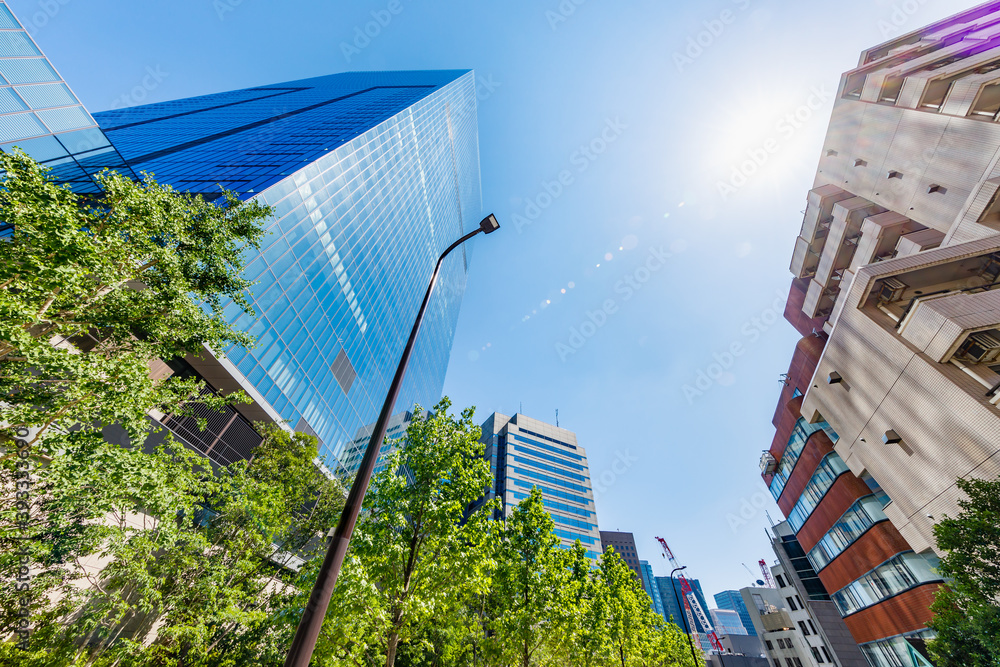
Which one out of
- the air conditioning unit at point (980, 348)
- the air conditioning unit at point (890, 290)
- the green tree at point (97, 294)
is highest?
the air conditioning unit at point (890, 290)

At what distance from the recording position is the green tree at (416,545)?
8109 millimetres

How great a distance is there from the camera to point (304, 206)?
30547mm

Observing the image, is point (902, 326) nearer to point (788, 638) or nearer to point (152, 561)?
point (152, 561)

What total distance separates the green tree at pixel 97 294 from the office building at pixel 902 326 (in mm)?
32333

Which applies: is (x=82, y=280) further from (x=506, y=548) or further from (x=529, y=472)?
(x=529, y=472)

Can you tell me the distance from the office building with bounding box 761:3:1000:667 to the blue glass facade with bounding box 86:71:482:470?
33.4m

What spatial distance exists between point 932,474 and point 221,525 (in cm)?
3545

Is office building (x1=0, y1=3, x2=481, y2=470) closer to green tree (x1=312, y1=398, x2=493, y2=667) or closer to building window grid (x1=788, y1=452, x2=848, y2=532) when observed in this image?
green tree (x1=312, y1=398, x2=493, y2=667)

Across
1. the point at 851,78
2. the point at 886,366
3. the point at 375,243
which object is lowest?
the point at 886,366

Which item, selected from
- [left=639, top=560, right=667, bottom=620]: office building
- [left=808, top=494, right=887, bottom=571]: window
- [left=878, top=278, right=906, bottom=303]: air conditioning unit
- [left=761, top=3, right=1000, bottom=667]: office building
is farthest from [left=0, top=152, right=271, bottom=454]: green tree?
[left=639, top=560, right=667, bottom=620]: office building

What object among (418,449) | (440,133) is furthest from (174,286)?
(440,133)

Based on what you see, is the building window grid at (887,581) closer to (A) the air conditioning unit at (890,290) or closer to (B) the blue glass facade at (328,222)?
(A) the air conditioning unit at (890,290)

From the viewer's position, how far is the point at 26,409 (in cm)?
731

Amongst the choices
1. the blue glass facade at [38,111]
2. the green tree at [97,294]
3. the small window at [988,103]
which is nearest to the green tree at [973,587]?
the small window at [988,103]
